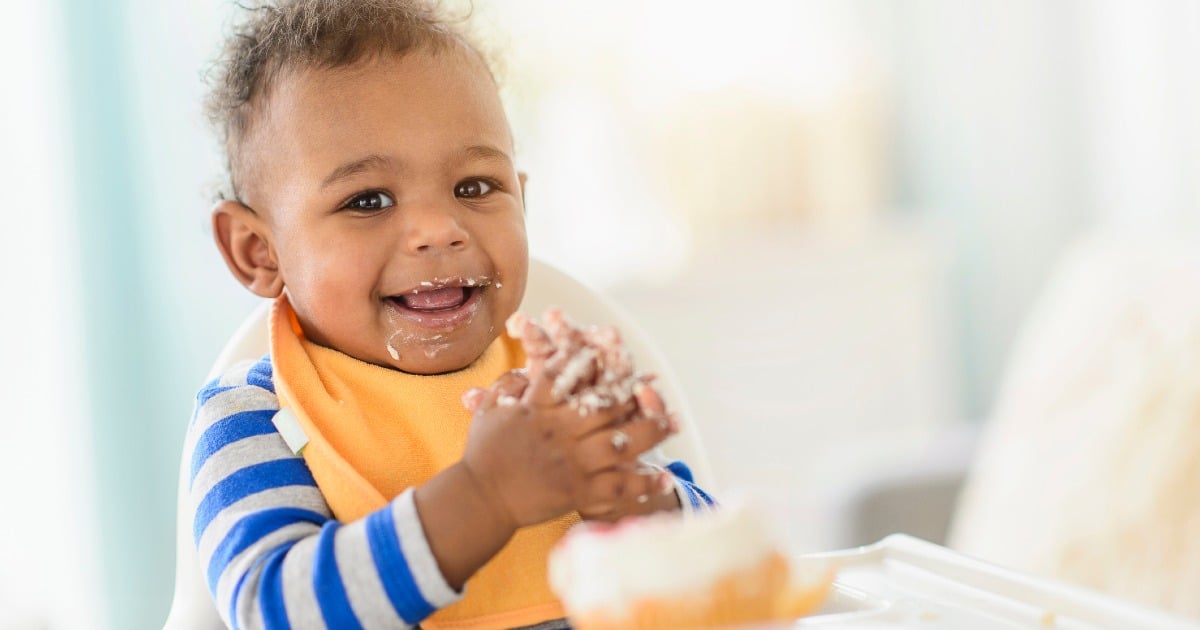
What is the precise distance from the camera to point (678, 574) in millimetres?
606

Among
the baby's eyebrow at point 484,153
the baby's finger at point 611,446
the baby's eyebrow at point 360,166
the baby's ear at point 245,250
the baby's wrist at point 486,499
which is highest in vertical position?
the baby's eyebrow at point 484,153

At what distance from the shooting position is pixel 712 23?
10.4ft

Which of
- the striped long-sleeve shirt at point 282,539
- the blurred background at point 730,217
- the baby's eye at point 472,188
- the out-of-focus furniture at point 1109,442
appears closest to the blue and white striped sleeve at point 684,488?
the striped long-sleeve shirt at point 282,539

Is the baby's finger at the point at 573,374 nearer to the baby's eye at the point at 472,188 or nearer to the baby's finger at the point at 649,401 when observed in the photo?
the baby's finger at the point at 649,401

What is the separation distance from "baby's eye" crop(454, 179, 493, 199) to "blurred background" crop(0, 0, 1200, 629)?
1.03 metres

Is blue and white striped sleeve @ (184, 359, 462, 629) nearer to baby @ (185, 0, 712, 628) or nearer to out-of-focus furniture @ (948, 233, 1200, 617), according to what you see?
baby @ (185, 0, 712, 628)

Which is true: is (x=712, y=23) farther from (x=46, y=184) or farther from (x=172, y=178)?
(x=46, y=184)

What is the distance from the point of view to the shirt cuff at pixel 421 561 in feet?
2.42

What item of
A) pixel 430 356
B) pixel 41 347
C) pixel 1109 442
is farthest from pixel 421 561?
pixel 41 347

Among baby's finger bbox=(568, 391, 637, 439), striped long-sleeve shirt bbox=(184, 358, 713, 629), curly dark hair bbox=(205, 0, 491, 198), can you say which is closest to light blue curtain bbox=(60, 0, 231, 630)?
curly dark hair bbox=(205, 0, 491, 198)

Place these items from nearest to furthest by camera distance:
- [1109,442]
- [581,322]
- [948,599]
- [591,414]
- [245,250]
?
1. [591,414]
2. [948,599]
3. [245,250]
4. [581,322]
5. [1109,442]

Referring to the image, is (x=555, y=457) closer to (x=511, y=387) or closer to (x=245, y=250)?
(x=511, y=387)

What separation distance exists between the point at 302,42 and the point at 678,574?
555 mm

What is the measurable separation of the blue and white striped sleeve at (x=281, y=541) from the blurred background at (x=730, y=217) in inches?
46.2
